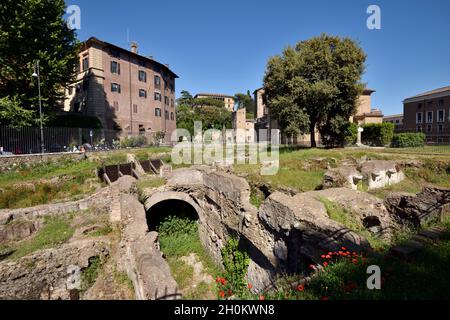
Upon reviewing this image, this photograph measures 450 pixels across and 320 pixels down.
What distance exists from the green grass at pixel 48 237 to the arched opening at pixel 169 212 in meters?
4.24

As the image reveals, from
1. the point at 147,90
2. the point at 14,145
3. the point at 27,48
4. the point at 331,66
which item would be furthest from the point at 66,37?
the point at 331,66

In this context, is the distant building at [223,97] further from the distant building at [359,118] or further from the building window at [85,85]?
the building window at [85,85]

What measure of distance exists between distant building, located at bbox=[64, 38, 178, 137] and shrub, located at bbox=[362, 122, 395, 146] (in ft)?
100

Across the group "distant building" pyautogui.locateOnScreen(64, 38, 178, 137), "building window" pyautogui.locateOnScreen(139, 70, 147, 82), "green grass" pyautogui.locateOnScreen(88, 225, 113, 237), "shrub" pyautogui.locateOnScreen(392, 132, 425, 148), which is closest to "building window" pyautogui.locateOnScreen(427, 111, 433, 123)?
"shrub" pyautogui.locateOnScreen(392, 132, 425, 148)

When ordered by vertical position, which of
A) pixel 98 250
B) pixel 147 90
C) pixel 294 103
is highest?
pixel 147 90

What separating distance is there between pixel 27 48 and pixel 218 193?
1873cm

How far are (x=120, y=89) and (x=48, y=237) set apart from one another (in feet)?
94.8

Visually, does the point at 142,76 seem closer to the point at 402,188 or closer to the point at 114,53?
the point at 114,53

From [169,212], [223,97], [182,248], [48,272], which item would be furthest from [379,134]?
[223,97]

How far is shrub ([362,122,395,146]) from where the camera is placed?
25125 millimetres

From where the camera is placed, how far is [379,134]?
2566 cm

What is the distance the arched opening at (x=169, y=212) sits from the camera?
1380cm

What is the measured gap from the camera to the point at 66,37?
20.0 m

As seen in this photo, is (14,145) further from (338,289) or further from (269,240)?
(338,289)
